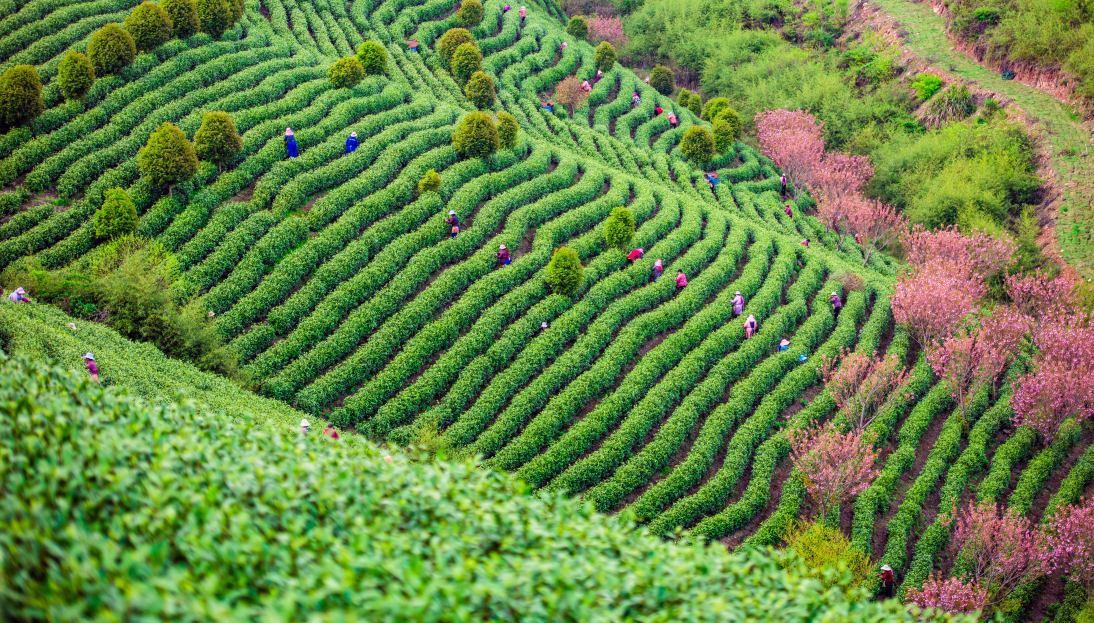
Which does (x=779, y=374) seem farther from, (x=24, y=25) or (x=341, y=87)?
(x=24, y=25)

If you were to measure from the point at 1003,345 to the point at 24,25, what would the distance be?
137ft

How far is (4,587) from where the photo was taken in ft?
17.3

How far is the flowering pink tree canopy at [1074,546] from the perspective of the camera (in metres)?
17.5

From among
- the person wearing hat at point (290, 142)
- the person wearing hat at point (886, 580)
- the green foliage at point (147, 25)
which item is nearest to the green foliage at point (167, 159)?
the person wearing hat at point (290, 142)

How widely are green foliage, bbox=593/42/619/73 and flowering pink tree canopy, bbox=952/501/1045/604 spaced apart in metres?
34.0

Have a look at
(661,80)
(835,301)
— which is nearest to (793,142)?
(661,80)

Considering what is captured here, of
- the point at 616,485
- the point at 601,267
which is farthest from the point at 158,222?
the point at 616,485

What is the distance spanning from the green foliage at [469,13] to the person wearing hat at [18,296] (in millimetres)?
29552

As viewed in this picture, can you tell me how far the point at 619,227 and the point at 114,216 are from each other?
18.0 m

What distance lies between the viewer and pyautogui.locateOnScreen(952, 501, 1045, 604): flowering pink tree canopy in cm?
1692

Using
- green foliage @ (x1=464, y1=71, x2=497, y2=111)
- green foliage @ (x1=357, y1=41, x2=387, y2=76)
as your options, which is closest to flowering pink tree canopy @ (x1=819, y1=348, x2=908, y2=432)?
green foliage @ (x1=464, y1=71, x2=497, y2=111)

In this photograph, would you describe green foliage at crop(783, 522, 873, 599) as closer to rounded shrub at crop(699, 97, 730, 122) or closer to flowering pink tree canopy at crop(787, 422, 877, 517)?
flowering pink tree canopy at crop(787, 422, 877, 517)

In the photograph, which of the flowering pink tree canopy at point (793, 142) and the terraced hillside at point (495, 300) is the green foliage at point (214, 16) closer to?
the terraced hillside at point (495, 300)

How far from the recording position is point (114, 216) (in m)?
21.3
